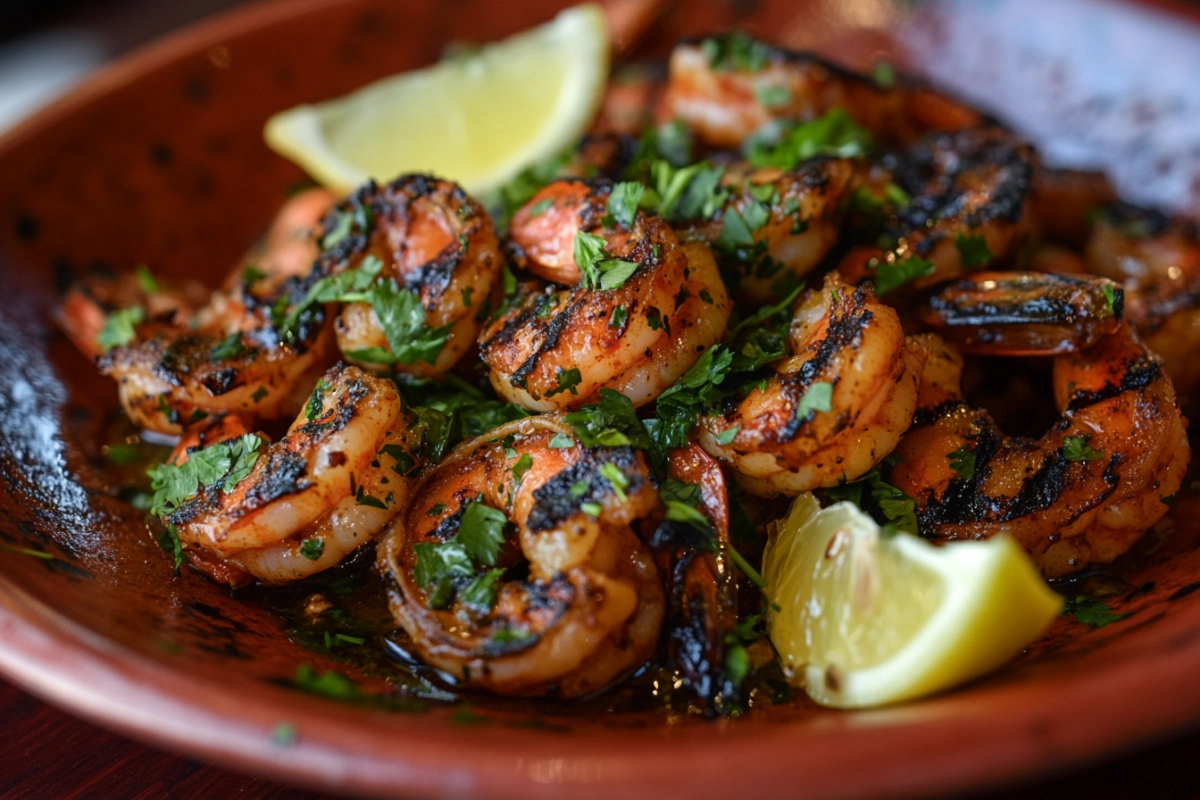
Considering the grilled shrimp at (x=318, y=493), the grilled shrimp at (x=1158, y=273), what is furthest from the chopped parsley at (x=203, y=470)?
the grilled shrimp at (x=1158, y=273)

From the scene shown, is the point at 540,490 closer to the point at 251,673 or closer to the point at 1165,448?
the point at 251,673

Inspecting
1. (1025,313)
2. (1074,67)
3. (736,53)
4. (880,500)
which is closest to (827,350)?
(880,500)

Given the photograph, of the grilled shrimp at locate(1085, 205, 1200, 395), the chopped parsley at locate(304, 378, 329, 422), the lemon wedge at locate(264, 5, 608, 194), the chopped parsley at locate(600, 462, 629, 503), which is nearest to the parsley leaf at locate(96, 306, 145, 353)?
the chopped parsley at locate(304, 378, 329, 422)

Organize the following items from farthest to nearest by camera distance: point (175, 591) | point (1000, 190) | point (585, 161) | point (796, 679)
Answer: point (585, 161)
point (1000, 190)
point (175, 591)
point (796, 679)

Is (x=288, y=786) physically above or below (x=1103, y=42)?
below

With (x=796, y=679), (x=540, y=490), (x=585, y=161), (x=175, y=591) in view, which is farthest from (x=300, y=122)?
(x=796, y=679)

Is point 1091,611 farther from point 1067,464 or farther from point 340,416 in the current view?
point 340,416

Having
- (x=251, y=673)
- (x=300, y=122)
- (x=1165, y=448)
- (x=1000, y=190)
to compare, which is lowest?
(x=1165, y=448)
